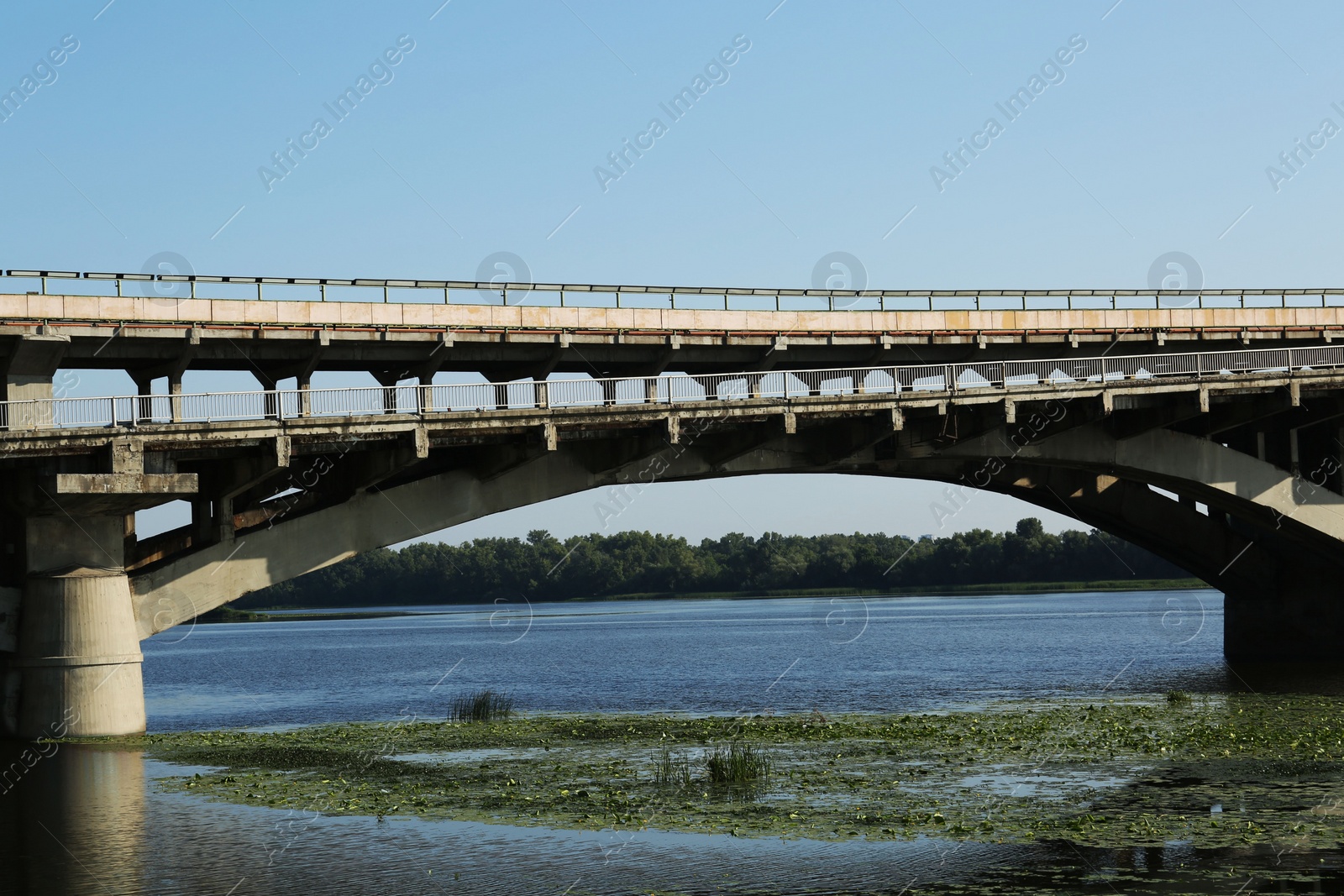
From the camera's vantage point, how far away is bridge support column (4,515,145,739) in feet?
111

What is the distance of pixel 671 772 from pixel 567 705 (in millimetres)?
19677

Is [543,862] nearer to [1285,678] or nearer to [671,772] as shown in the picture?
[671,772]

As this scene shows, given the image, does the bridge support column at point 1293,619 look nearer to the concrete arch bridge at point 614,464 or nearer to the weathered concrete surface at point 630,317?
the concrete arch bridge at point 614,464

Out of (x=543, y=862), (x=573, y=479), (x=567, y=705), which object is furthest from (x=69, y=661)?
(x=543, y=862)

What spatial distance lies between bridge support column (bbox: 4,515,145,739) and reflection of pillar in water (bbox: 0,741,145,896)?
4.27ft

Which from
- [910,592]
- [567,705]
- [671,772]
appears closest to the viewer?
[671,772]

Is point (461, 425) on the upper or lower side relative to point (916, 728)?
upper

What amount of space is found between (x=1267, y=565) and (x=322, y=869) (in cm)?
5110

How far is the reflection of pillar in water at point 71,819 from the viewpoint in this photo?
61.2 feet

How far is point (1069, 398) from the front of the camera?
47719 millimetres

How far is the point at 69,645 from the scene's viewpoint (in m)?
33.8

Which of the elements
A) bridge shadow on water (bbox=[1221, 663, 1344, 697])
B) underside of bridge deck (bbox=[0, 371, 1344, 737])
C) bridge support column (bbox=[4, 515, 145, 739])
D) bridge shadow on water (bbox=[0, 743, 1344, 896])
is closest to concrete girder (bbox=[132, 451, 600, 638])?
underside of bridge deck (bbox=[0, 371, 1344, 737])

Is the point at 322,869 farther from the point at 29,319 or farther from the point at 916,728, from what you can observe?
the point at 29,319

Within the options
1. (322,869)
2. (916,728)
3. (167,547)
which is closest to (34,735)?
(167,547)
